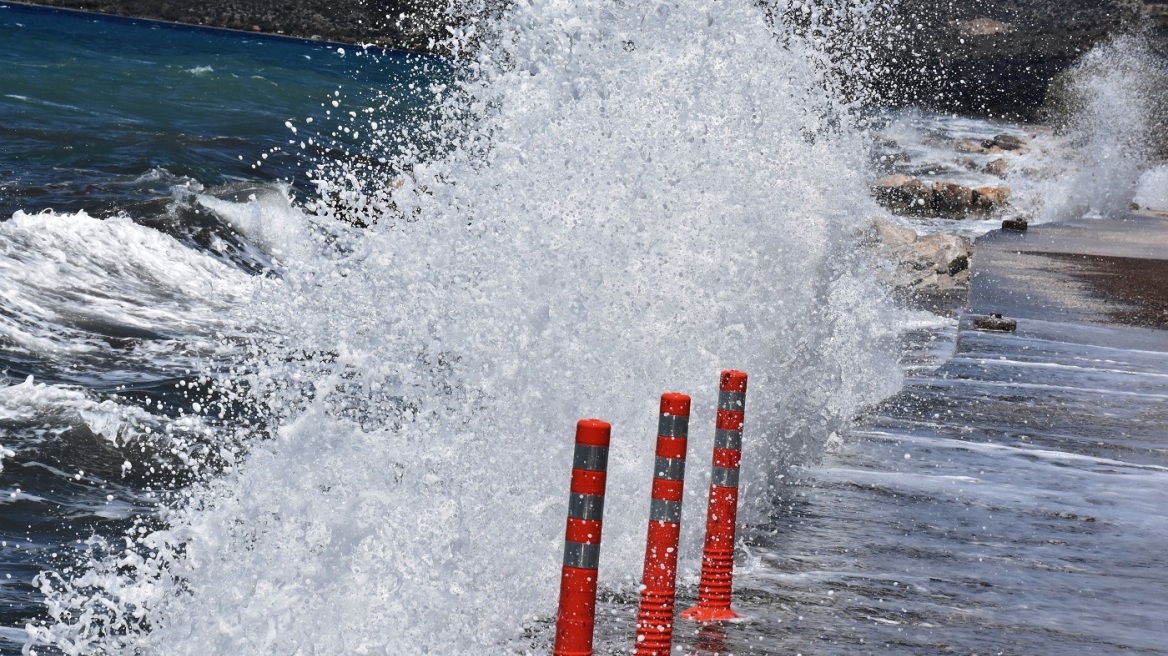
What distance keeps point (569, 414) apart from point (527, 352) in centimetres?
43

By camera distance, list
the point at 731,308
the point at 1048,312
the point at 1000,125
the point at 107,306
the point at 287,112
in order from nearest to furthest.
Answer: the point at 731,308, the point at 107,306, the point at 1048,312, the point at 287,112, the point at 1000,125

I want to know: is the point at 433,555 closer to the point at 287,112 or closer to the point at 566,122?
the point at 566,122

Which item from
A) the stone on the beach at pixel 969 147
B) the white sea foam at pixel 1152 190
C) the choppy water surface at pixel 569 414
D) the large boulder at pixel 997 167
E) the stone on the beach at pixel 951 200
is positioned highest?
the stone on the beach at pixel 969 147

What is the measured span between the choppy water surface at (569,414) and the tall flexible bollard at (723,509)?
20cm

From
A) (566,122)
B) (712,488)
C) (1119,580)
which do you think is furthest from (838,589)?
(566,122)

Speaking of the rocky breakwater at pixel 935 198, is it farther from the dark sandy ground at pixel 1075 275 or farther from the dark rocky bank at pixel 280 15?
the dark rocky bank at pixel 280 15

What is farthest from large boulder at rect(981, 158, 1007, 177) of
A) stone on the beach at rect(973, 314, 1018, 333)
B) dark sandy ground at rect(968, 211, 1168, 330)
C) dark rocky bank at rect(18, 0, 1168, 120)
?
dark rocky bank at rect(18, 0, 1168, 120)

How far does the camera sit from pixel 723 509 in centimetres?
626

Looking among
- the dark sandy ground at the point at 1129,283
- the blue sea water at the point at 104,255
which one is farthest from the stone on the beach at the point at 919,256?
the blue sea water at the point at 104,255

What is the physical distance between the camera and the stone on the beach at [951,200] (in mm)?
30297

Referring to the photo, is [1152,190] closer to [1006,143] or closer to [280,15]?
[1006,143]

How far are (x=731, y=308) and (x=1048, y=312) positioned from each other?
9.79m

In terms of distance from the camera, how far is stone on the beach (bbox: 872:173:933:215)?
95.5ft

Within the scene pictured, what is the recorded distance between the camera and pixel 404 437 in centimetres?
707
